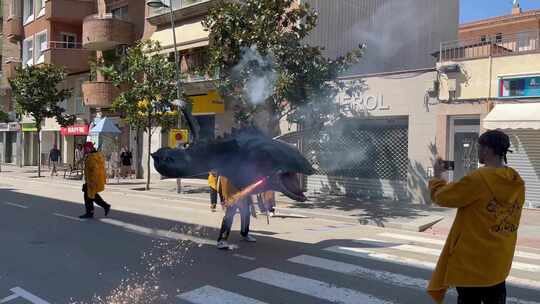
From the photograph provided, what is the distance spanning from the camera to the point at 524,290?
20.5 feet

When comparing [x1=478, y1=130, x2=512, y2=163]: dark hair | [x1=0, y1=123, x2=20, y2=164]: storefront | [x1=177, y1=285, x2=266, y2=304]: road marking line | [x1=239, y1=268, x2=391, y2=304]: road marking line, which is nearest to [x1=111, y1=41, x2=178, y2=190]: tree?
[x1=239, y1=268, x2=391, y2=304]: road marking line

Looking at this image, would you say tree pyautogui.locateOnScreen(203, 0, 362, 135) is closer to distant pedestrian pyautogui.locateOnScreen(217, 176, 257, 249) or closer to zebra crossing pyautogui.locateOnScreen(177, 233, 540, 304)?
distant pedestrian pyautogui.locateOnScreen(217, 176, 257, 249)

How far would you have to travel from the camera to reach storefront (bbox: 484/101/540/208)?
12867 mm

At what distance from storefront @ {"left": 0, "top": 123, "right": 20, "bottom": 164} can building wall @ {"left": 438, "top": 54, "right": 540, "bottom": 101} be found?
3284 cm

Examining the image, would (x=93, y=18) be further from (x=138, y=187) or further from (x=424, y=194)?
(x=424, y=194)

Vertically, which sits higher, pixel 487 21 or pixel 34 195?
pixel 487 21

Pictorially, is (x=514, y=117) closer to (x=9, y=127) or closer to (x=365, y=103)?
(x=365, y=103)

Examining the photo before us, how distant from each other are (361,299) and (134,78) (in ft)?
48.5

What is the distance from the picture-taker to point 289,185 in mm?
4246

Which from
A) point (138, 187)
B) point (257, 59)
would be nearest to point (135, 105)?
point (138, 187)

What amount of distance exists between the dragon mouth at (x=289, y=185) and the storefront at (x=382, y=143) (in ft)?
31.4

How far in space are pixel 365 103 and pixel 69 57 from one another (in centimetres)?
1939

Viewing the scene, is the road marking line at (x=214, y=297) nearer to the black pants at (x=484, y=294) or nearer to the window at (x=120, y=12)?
the black pants at (x=484, y=294)

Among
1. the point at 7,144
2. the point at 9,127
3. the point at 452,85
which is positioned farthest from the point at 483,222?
the point at 7,144
